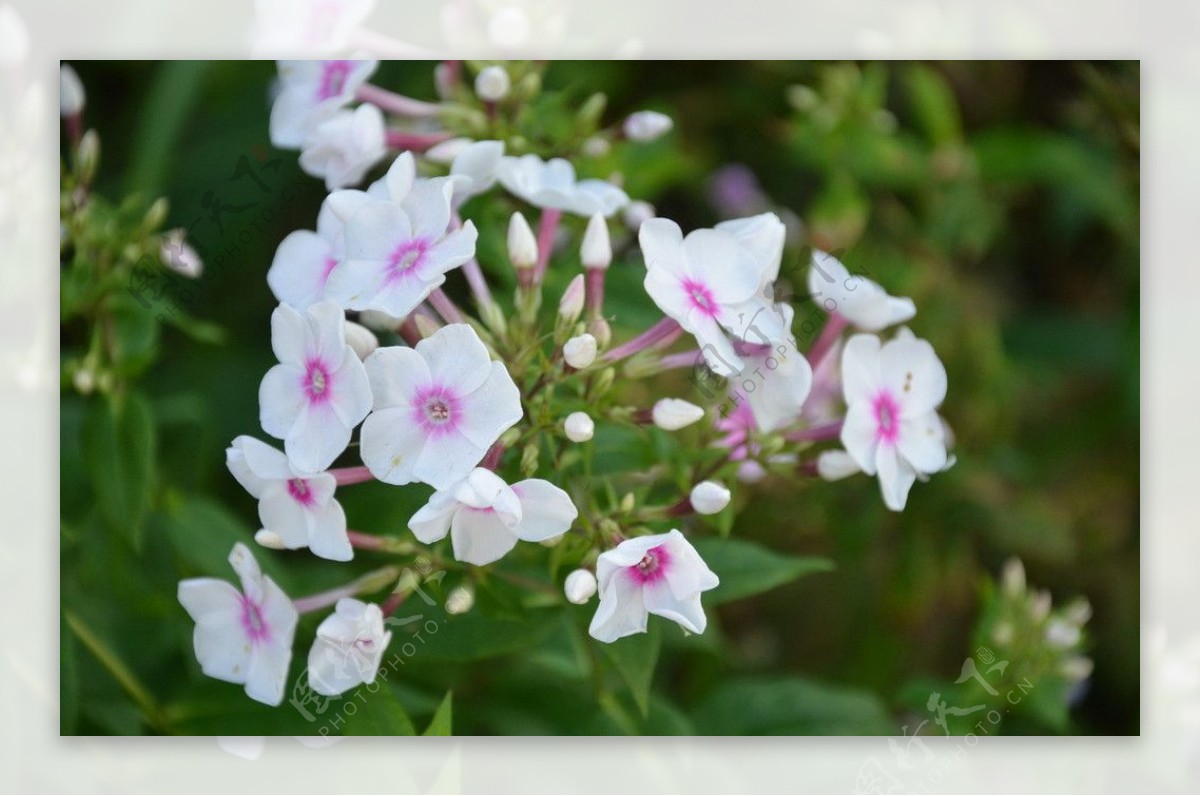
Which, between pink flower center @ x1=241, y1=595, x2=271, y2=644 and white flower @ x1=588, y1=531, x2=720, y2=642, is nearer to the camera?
white flower @ x1=588, y1=531, x2=720, y2=642

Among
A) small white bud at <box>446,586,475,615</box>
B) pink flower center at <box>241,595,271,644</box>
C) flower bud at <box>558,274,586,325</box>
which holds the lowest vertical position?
pink flower center at <box>241,595,271,644</box>

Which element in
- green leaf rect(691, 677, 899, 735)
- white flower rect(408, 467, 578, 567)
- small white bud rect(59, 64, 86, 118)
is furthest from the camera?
green leaf rect(691, 677, 899, 735)

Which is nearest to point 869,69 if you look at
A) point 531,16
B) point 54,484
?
point 531,16

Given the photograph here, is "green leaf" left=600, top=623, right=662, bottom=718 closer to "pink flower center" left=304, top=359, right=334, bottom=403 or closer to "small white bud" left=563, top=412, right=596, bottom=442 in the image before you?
"small white bud" left=563, top=412, right=596, bottom=442

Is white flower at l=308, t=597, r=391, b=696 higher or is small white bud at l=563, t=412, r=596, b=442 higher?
small white bud at l=563, t=412, r=596, b=442

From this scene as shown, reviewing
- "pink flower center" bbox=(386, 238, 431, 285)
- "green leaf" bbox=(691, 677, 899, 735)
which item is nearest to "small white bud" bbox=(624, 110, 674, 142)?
"pink flower center" bbox=(386, 238, 431, 285)

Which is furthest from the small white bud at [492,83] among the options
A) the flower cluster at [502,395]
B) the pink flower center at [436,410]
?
the pink flower center at [436,410]

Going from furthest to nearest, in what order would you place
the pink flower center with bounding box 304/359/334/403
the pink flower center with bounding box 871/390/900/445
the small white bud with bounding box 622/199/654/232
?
the small white bud with bounding box 622/199/654/232
the pink flower center with bounding box 871/390/900/445
the pink flower center with bounding box 304/359/334/403
